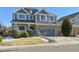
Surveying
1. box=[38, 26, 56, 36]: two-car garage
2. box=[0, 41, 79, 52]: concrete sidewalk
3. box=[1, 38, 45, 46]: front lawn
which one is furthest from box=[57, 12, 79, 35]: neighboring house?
box=[1, 38, 45, 46]: front lawn

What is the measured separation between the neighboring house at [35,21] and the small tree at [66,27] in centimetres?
18

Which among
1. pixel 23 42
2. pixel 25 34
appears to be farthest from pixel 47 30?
pixel 23 42

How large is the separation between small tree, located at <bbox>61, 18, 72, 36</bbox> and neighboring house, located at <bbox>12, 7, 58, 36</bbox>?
0.59 ft

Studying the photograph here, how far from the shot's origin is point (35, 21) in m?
7.48

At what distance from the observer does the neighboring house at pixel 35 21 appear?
24.2 ft

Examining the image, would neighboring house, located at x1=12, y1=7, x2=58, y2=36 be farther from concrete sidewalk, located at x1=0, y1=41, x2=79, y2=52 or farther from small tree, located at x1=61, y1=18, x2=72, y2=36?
concrete sidewalk, located at x1=0, y1=41, x2=79, y2=52

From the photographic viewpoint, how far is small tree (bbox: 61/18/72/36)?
291 inches

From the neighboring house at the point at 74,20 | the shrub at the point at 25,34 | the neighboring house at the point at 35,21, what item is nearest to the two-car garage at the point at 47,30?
the neighboring house at the point at 35,21

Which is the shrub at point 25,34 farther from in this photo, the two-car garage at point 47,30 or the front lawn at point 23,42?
the two-car garage at point 47,30

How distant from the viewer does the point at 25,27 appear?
739 cm

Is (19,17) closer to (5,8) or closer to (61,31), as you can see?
(5,8)
